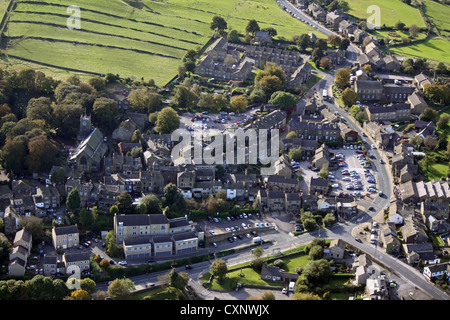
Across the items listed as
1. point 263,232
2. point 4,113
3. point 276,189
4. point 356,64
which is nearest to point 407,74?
point 356,64

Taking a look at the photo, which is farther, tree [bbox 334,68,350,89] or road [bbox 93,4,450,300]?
tree [bbox 334,68,350,89]

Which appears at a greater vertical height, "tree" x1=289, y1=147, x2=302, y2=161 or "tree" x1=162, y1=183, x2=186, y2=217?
"tree" x1=289, y1=147, x2=302, y2=161

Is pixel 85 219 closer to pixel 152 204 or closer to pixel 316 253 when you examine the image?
pixel 152 204

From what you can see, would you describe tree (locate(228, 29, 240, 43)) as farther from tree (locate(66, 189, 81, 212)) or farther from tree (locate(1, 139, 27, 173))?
tree (locate(66, 189, 81, 212))

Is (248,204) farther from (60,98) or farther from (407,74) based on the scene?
(407,74)

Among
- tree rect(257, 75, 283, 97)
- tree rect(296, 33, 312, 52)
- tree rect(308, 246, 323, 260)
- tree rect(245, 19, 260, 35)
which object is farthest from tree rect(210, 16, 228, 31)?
tree rect(308, 246, 323, 260)

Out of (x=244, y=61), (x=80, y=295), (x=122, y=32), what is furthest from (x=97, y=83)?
(x=80, y=295)

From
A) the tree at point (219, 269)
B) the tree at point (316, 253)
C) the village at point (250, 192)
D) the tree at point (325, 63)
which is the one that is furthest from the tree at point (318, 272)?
the tree at point (325, 63)
